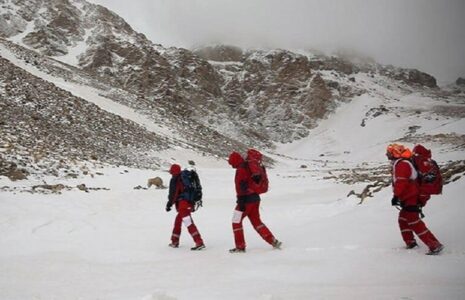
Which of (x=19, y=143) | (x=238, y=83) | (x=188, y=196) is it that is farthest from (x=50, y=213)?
(x=238, y=83)

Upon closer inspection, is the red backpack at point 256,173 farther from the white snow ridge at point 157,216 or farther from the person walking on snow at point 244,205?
the white snow ridge at point 157,216

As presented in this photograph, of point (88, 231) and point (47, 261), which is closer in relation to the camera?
point (47, 261)

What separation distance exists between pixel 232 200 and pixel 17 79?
23731mm

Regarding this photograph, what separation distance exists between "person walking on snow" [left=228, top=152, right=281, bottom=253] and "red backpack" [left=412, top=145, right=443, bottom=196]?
2603mm

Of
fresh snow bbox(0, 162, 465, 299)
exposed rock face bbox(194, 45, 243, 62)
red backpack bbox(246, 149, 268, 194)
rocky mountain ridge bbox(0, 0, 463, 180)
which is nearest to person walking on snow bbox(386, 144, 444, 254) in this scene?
fresh snow bbox(0, 162, 465, 299)

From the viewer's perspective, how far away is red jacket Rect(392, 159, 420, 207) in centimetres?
605

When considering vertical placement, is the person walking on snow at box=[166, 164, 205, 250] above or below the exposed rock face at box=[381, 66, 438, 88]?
below

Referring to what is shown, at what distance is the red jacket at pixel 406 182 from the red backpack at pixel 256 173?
218cm

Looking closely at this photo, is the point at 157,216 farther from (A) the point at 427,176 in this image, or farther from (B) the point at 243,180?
(A) the point at 427,176

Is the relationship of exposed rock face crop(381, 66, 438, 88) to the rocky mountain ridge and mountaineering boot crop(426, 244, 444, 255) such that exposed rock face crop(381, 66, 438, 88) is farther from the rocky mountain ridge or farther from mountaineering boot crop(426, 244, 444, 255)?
mountaineering boot crop(426, 244, 444, 255)

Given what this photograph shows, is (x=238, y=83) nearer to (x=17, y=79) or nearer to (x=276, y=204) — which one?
(x=17, y=79)

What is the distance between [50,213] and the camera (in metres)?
11.1

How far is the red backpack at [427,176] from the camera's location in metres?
6.00

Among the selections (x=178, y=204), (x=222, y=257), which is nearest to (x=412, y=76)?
(x=178, y=204)
